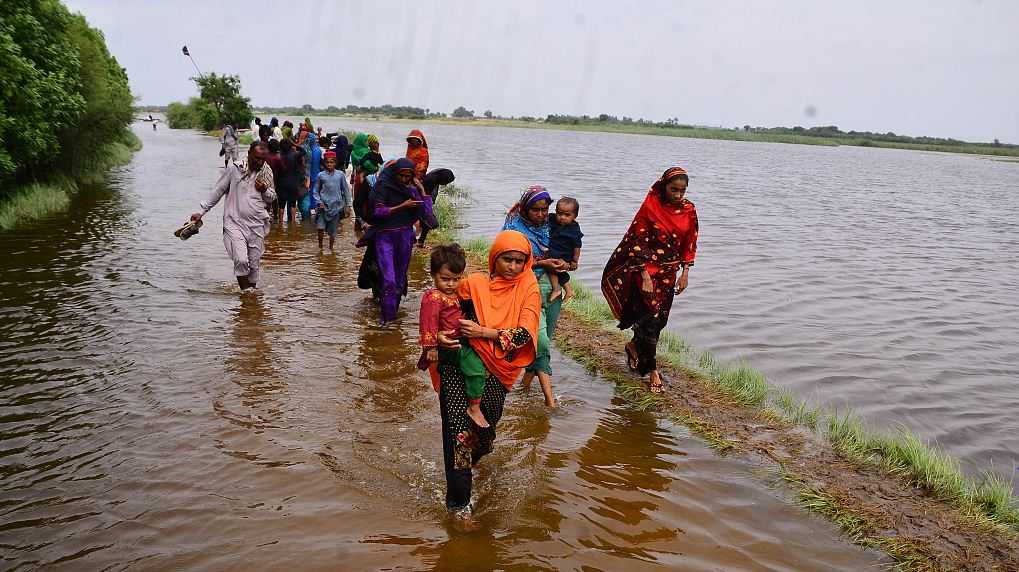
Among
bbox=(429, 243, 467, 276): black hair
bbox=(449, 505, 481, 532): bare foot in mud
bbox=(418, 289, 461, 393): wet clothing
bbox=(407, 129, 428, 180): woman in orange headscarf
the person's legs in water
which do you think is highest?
bbox=(407, 129, 428, 180): woman in orange headscarf

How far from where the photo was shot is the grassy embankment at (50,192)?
11461 mm

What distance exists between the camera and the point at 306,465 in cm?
404

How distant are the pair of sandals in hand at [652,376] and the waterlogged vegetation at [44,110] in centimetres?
990

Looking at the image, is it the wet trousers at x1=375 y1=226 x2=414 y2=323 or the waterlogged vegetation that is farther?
the waterlogged vegetation

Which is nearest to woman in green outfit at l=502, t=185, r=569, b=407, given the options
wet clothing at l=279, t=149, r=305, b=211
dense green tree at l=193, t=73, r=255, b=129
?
wet clothing at l=279, t=149, r=305, b=211

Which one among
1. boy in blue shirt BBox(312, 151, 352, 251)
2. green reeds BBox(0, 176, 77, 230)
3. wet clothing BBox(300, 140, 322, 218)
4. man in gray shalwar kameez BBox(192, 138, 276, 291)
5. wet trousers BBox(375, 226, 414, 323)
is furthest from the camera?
wet clothing BBox(300, 140, 322, 218)

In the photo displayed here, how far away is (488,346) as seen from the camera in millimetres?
3375

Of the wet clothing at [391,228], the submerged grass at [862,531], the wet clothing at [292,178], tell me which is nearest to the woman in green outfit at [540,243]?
the wet clothing at [391,228]

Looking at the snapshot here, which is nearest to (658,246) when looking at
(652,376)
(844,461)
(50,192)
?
(652,376)

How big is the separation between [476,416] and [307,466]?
1.32 m

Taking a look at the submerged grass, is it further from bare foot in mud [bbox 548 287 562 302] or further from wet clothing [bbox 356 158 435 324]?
wet clothing [bbox 356 158 435 324]

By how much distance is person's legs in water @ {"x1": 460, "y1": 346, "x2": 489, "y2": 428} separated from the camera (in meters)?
3.36

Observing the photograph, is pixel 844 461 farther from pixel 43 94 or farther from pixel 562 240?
pixel 43 94

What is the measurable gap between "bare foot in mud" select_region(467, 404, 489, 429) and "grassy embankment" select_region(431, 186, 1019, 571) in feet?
7.12
